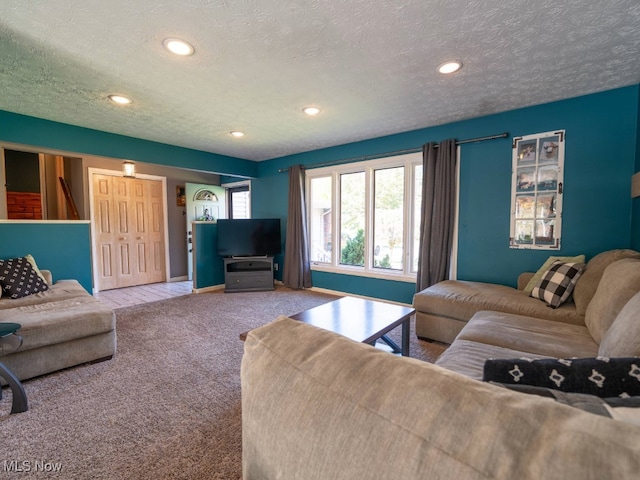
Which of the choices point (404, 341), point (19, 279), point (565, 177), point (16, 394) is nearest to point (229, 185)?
point (19, 279)

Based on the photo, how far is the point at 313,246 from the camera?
505 centimetres

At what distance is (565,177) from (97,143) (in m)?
5.26

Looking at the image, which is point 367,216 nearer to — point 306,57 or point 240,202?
point 306,57

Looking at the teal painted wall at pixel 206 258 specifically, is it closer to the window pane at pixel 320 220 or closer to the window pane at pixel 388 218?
the window pane at pixel 320 220

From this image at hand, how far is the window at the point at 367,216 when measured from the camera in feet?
12.9

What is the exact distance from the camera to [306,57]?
2033 mm

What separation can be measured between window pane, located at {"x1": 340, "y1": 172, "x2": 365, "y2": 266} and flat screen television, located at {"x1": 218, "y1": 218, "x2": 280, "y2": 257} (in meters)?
1.23

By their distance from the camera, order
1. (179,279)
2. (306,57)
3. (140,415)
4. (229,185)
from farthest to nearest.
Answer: (229,185) < (179,279) < (306,57) < (140,415)

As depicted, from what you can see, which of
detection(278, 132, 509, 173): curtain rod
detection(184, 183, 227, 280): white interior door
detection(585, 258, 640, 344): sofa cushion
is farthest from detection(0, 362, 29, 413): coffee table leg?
detection(184, 183, 227, 280): white interior door

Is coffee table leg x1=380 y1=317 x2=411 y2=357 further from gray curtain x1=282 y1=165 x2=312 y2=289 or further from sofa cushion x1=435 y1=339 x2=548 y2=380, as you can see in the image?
gray curtain x1=282 y1=165 x2=312 y2=289

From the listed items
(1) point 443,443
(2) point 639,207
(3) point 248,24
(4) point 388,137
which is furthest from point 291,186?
(1) point 443,443

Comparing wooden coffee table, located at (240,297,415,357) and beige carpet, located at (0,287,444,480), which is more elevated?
wooden coffee table, located at (240,297,415,357)

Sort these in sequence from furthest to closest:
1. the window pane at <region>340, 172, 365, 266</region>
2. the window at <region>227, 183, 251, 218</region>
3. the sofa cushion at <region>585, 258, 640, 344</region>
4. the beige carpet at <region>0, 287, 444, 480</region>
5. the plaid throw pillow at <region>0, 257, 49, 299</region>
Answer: the window at <region>227, 183, 251, 218</region> → the window pane at <region>340, 172, 365, 266</region> → the plaid throw pillow at <region>0, 257, 49, 299</region> → the sofa cushion at <region>585, 258, 640, 344</region> → the beige carpet at <region>0, 287, 444, 480</region>

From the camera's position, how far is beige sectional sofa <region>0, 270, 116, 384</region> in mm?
2092
